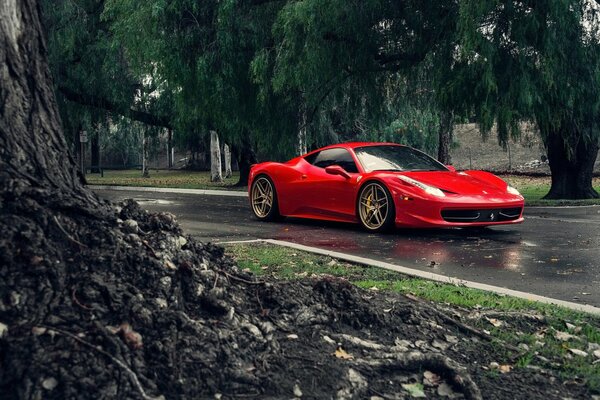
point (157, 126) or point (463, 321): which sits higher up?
point (157, 126)

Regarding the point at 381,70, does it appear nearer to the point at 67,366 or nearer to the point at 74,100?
the point at 74,100

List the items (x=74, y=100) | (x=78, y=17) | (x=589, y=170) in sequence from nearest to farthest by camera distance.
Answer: (x=589, y=170)
(x=78, y=17)
(x=74, y=100)

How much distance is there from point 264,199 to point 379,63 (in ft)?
19.7

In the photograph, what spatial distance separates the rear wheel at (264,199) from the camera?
567 inches

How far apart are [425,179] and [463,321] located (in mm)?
6954

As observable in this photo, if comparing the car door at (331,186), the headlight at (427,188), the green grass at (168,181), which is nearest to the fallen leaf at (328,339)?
the headlight at (427,188)

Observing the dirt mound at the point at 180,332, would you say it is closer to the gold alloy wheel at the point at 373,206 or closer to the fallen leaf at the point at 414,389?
the fallen leaf at the point at 414,389

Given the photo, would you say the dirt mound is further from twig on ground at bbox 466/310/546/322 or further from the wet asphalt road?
the wet asphalt road

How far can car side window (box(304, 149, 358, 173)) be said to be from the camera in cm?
1331

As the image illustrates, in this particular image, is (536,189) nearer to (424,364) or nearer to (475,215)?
(475,215)

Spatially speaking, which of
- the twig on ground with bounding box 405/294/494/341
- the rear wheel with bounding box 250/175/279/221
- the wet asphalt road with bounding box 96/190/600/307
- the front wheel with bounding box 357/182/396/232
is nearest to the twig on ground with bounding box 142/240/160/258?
the twig on ground with bounding box 405/294/494/341

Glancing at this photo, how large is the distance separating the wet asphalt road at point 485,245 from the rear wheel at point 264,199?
0.68 ft

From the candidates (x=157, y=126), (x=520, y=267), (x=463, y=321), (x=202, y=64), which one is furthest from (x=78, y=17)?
(x=463, y=321)

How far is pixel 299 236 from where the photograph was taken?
12148 mm
